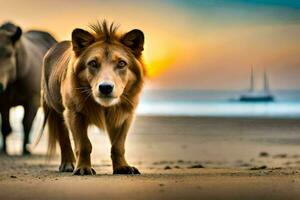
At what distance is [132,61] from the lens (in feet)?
23.6

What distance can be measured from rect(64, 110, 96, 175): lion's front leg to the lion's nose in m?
0.62

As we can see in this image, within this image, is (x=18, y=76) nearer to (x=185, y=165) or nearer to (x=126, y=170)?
(x=185, y=165)

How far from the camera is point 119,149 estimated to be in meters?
7.50

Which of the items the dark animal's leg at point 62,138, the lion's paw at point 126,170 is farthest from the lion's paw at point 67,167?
the lion's paw at point 126,170

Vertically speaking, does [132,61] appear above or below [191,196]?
above

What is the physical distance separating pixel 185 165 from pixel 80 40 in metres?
3.27

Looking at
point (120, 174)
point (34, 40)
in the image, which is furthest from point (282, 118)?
point (120, 174)

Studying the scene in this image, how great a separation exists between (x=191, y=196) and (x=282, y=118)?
58.5 feet

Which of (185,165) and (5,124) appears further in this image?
(5,124)

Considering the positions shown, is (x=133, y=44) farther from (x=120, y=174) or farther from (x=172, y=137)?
(x=172, y=137)

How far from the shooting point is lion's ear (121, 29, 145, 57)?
7242 millimetres

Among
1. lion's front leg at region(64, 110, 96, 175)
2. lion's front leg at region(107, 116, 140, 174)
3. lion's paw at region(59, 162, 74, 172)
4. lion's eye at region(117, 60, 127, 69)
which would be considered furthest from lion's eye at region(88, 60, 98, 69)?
lion's paw at region(59, 162, 74, 172)

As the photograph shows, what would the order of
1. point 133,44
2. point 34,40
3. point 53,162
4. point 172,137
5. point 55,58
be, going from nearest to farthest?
point 133,44, point 55,58, point 53,162, point 34,40, point 172,137

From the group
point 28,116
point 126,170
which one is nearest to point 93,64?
point 126,170
